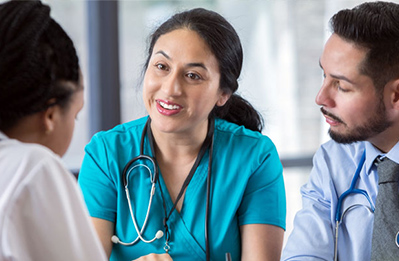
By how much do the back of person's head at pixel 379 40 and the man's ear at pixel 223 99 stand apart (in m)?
0.43

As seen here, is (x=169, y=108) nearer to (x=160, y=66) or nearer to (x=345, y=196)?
(x=160, y=66)

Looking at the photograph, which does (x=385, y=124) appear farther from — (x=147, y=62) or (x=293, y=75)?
(x=293, y=75)

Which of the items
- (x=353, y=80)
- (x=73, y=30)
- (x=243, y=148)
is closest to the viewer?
(x=353, y=80)

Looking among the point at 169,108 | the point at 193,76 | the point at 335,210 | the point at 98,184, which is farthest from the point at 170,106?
the point at 335,210

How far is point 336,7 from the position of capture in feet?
10.8

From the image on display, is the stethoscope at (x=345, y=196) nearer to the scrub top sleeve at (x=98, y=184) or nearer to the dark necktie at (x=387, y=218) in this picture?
the dark necktie at (x=387, y=218)

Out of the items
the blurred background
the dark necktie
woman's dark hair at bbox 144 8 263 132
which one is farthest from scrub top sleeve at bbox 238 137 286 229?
the blurred background

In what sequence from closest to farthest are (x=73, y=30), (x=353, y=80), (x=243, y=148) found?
1. (x=353, y=80)
2. (x=243, y=148)
3. (x=73, y=30)

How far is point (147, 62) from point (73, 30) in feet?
4.37

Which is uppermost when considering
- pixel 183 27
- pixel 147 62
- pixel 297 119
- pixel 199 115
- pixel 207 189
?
pixel 183 27

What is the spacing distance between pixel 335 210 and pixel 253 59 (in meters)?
1.90

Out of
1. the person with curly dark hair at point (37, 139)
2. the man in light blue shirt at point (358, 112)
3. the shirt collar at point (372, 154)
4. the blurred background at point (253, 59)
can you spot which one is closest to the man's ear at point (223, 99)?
the man in light blue shirt at point (358, 112)

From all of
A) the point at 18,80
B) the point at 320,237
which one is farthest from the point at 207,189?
the point at 18,80

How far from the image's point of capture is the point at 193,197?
1.53 metres
